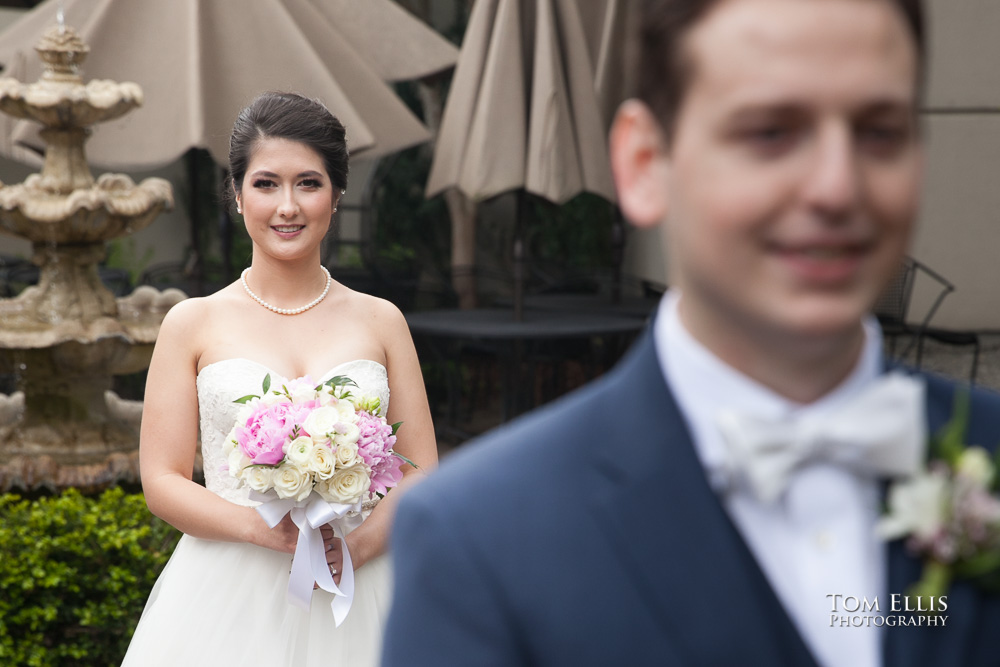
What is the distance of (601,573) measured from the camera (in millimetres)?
1155

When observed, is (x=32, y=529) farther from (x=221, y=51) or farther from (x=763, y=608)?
(x=763, y=608)

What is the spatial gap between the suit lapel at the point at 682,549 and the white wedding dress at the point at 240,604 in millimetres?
1803

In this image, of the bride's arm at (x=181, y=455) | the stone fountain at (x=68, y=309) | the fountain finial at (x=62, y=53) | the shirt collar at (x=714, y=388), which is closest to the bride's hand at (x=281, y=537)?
the bride's arm at (x=181, y=455)

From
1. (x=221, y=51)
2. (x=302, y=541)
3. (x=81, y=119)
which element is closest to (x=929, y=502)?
(x=302, y=541)

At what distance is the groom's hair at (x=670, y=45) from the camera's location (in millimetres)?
1113

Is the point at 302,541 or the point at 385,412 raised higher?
the point at 385,412

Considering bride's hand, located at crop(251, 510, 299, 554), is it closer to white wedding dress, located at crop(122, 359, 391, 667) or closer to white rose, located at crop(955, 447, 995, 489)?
white wedding dress, located at crop(122, 359, 391, 667)

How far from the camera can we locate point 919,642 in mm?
1155

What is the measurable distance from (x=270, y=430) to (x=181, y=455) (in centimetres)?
36

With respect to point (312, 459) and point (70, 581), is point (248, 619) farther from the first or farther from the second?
point (70, 581)

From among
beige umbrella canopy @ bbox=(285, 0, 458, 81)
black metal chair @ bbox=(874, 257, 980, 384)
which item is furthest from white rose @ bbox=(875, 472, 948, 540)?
beige umbrella canopy @ bbox=(285, 0, 458, 81)

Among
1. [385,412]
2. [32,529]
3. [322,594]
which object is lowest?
[32,529]

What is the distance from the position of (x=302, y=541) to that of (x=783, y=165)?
1.98 meters

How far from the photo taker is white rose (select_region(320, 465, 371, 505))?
8.90 ft
